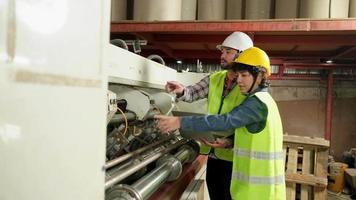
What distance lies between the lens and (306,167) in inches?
133

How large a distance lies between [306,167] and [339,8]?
1.66 m

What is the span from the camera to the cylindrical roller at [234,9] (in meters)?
2.81

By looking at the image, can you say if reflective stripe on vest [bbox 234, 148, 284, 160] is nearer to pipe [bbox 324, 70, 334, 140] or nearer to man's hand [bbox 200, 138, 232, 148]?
man's hand [bbox 200, 138, 232, 148]

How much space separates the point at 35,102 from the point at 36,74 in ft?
0.14

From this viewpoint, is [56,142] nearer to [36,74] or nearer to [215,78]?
[36,74]

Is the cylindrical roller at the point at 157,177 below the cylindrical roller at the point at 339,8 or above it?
below

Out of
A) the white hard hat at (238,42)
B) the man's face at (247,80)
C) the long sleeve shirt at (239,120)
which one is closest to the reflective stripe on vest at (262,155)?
the long sleeve shirt at (239,120)

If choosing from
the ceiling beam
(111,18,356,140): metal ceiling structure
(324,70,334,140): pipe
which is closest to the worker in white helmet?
(111,18,356,140): metal ceiling structure

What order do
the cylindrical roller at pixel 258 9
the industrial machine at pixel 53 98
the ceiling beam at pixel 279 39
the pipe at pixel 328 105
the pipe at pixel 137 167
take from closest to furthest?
the industrial machine at pixel 53 98 < the pipe at pixel 137 167 < the cylindrical roller at pixel 258 9 < the ceiling beam at pixel 279 39 < the pipe at pixel 328 105

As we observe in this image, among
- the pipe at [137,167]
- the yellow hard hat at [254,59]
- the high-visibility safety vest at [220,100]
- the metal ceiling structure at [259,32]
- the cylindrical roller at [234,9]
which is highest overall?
the cylindrical roller at [234,9]

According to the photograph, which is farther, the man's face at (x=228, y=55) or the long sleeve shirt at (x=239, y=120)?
the man's face at (x=228, y=55)

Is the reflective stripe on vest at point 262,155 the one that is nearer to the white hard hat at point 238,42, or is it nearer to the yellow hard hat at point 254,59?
the yellow hard hat at point 254,59

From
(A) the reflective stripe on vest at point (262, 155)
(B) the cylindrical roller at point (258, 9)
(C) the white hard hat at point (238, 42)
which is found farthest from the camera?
(B) the cylindrical roller at point (258, 9)

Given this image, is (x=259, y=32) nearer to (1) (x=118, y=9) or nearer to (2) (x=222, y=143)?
(2) (x=222, y=143)
